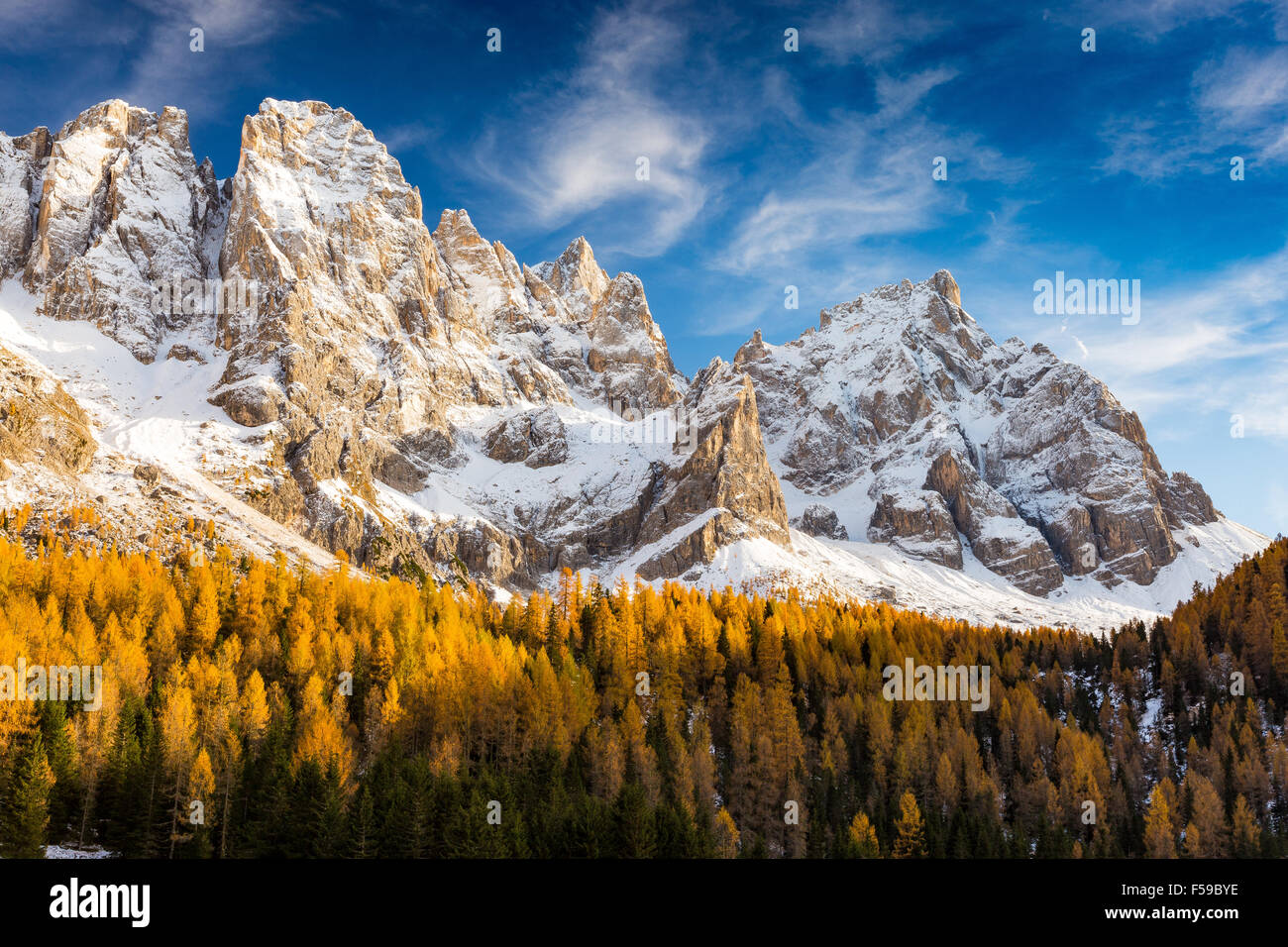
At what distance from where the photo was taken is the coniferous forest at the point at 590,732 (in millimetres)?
58969

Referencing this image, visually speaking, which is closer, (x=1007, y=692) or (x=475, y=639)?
(x=475, y=639)

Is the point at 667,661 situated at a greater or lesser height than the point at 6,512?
lesser

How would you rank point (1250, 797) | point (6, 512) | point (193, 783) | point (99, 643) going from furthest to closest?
point (6, 512) < point (1250, 797) < point (99, 643) < point (193, 783)

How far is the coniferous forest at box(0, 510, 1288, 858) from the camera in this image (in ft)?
193

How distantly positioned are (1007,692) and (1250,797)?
3429cm

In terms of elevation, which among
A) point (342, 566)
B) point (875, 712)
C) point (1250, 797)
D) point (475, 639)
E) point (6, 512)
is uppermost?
point (6, 512)

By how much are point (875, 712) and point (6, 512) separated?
549ft

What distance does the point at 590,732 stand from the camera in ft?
279

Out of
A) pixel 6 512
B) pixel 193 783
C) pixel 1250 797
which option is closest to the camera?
pixel 193 783
